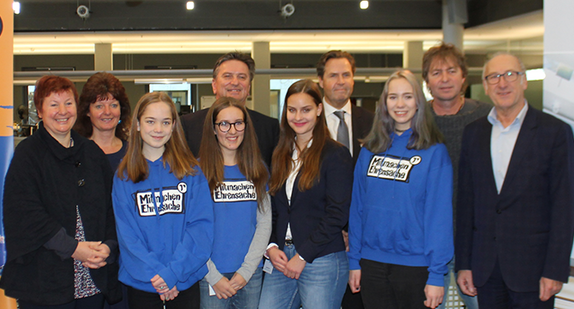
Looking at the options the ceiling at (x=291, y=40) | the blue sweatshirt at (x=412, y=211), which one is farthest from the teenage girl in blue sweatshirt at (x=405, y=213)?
the ceiling at (x=291, y=40)

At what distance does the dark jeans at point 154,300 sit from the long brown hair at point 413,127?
1218 mm

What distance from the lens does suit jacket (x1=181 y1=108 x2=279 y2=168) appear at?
2.93 meters

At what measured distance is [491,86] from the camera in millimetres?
2225

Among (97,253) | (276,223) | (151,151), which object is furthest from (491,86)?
(97,253)

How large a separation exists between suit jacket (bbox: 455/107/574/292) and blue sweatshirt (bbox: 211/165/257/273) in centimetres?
118

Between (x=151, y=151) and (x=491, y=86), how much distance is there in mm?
1787

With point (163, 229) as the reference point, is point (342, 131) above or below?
above

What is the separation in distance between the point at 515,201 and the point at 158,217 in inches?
68.3

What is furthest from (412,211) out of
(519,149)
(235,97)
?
(235,97)

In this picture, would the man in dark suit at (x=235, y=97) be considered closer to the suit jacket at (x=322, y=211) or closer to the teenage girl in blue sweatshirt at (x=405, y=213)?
the suit jacket at (x=322, y=211)

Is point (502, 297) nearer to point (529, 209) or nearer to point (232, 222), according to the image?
point (529, 209)

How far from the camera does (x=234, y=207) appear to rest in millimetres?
2326

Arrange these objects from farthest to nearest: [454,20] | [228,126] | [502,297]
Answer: [454,20] → [228,126] → [502,297]

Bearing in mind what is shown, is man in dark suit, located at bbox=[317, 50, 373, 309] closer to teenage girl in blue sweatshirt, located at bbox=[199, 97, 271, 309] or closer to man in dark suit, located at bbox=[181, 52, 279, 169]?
man in dark suit, located at bbox=[181, 52, 279, 169]
